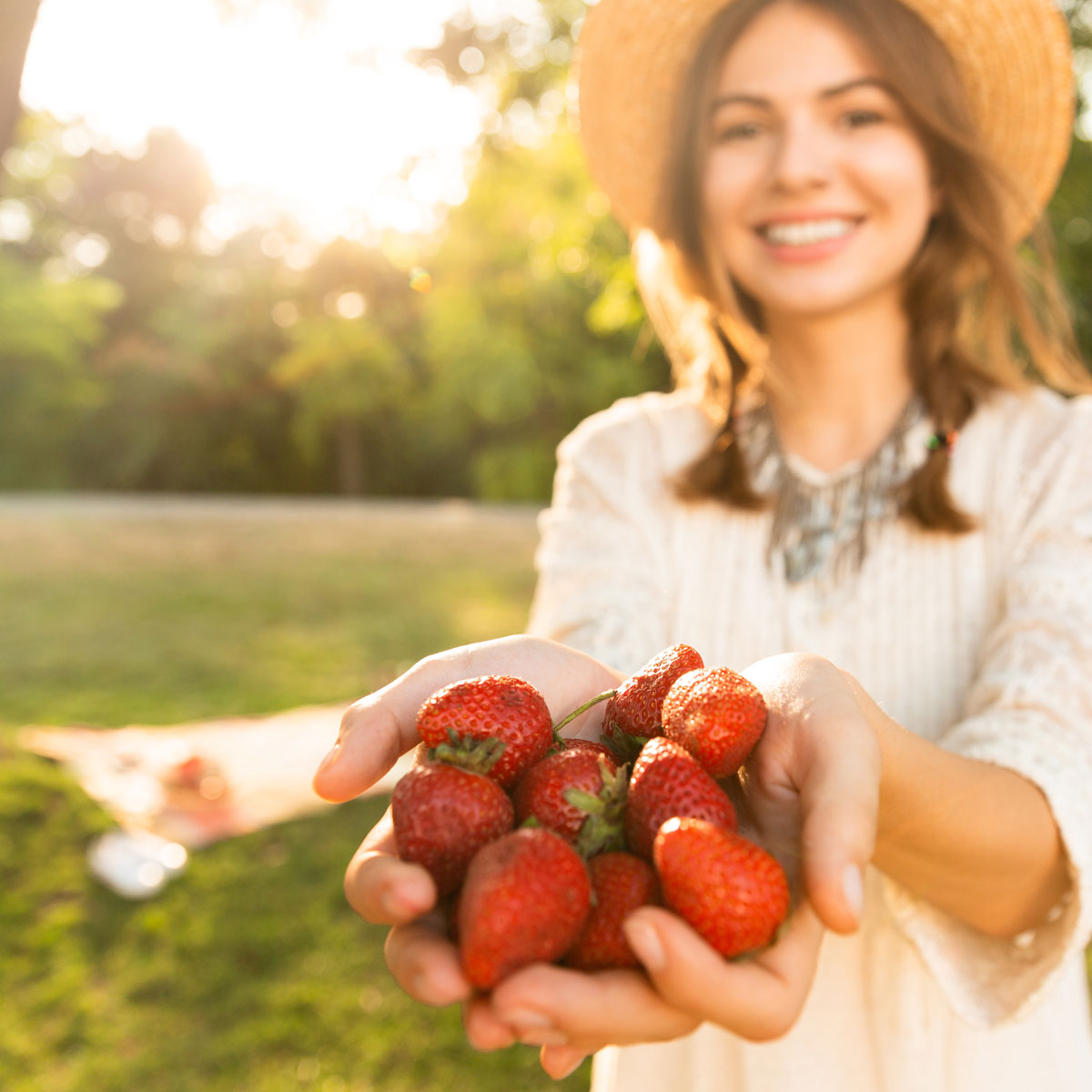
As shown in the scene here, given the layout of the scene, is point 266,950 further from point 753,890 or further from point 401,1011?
point 753,890

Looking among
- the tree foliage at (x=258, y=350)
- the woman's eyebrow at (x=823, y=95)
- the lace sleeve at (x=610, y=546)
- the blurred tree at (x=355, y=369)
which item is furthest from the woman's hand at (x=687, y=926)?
the blurred tree at (x=355, y=369)

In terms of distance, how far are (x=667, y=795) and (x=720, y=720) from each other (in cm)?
11

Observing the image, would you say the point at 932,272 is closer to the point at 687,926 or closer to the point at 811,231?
the point at 811,231

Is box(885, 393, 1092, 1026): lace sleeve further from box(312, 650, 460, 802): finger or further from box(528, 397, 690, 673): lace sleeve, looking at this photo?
box(312, 650, 460, 802): finger

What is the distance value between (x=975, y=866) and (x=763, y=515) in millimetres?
864

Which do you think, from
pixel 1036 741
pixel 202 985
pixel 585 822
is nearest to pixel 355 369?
pixel 202 985

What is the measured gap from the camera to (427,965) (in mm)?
1036

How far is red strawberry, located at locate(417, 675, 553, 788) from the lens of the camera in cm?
128

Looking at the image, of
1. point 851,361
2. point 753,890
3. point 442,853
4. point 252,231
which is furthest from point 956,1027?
point 252,231

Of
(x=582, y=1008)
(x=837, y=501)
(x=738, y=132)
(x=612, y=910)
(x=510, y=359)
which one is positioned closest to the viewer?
(x=582, y=1008)

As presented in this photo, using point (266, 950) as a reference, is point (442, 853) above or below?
above

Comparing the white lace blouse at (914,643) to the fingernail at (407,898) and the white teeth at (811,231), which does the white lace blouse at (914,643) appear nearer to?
the white teeth at (811,231)

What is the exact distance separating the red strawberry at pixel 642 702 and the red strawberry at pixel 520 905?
0.29 m

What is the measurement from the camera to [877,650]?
203 centimetres
